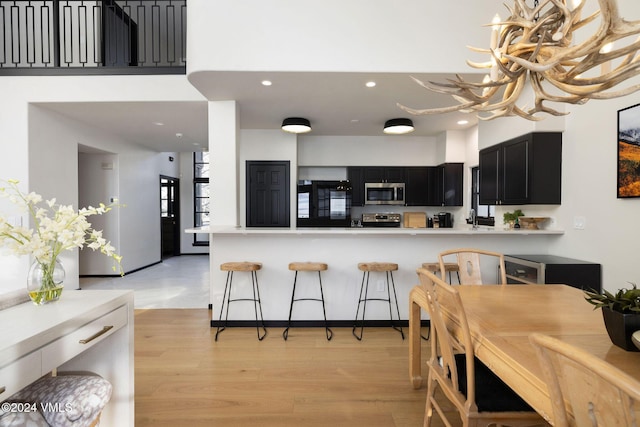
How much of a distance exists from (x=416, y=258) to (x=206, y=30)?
316 cm

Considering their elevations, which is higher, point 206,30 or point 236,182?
point 206,30

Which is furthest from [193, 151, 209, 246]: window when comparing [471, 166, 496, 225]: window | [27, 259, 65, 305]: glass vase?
[27, 259, 65, 305]: glass vase

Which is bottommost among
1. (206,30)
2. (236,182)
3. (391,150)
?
(236,182)

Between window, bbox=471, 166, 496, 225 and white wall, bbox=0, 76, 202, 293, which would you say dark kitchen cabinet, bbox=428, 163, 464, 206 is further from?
white wall, bbox=0, 76, 202, 293

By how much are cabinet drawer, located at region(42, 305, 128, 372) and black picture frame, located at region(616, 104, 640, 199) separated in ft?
12.2

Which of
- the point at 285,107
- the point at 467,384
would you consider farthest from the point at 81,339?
the point at 285,107

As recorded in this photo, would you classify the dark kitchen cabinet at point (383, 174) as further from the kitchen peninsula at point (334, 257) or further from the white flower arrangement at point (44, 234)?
the white flower arrangement at point (44, 234)

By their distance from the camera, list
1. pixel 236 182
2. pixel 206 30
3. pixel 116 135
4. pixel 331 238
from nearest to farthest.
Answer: pixel 206 30 < pixel 331 238 < pixel 236 182 < pixel 116 135

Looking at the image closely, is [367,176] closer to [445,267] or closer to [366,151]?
[366,151]

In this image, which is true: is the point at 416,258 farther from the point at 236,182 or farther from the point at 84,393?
the point at 84,393

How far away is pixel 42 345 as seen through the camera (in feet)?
3.66

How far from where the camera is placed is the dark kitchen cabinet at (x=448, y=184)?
5.70 meters

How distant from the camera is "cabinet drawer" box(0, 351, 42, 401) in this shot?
38.0 inches

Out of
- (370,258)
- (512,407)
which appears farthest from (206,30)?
(512,407)
